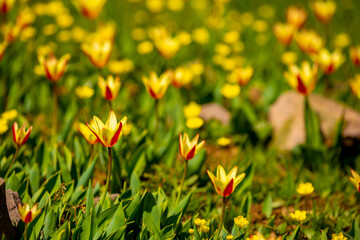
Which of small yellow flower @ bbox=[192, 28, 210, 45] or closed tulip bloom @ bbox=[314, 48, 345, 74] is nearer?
closed tulip bloom @ bbox=[314, 48, 345, 74]

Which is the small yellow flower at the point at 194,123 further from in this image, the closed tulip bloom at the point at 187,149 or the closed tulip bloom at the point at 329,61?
the closed tulip bloom at the point at 329,61

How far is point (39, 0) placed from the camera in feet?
15.5

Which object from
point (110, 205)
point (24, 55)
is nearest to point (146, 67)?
point (24, 55)

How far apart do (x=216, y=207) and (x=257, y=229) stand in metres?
0.27

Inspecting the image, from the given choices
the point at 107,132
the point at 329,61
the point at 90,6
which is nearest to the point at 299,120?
the point at 329,61

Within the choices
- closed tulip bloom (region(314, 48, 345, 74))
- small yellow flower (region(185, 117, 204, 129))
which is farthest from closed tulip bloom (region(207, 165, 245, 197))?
closed tulip bloom (region(314, 48, 345, 74))

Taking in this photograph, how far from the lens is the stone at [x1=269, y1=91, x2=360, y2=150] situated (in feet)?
9.04

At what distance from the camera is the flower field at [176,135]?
175 centimetres

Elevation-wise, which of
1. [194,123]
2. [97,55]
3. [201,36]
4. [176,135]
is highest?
[97,55]

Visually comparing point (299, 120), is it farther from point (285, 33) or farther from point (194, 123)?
point (194, 123)

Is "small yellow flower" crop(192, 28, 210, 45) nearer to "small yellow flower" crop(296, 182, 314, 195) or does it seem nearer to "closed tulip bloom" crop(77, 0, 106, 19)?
"closed tulip bloom" crop(77, 0, 106, 19)

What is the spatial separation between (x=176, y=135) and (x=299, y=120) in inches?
39.3

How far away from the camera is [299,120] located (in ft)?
9.39

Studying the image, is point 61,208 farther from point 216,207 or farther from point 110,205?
point 216,207
